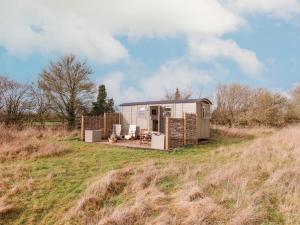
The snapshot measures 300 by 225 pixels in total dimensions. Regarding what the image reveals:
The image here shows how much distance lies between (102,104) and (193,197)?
19154 millimetres

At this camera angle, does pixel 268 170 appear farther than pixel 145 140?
No

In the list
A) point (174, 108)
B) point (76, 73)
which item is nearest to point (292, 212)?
point (174, 108)

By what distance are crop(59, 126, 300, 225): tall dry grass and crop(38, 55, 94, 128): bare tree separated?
14356 millimetres

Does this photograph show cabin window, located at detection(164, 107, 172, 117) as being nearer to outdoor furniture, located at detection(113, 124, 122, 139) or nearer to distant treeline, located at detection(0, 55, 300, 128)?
outdoor furniture, located at detection(113, 124, 122, 139)

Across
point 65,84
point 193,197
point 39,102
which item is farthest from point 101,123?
point 193,197

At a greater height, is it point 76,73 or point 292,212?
point 76,73

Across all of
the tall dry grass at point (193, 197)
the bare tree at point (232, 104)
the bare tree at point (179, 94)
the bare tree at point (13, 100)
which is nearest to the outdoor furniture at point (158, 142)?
the tall dry grass at point (193, 197)

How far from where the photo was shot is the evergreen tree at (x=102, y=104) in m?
23.0

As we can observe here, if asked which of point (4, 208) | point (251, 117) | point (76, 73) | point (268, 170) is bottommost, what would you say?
point (4, 208)

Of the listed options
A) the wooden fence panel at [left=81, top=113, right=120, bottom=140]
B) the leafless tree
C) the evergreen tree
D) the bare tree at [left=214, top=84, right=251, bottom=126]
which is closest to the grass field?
the wooden fence panel at [left=81, top=113, right=120, bottom=140]

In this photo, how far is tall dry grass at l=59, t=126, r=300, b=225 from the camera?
4.73 m

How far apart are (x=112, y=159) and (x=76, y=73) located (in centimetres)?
1249

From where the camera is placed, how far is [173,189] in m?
5.83

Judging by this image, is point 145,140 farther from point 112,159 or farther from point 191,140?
point 112,159
